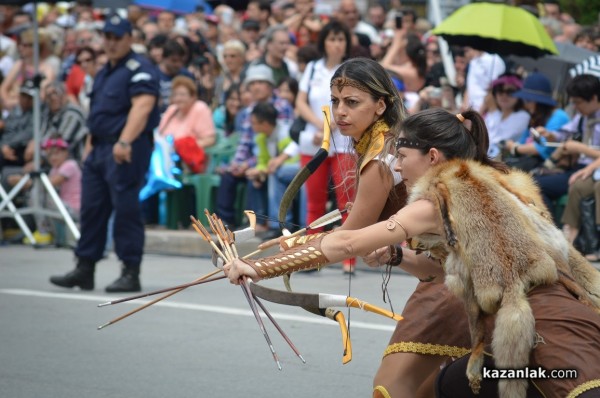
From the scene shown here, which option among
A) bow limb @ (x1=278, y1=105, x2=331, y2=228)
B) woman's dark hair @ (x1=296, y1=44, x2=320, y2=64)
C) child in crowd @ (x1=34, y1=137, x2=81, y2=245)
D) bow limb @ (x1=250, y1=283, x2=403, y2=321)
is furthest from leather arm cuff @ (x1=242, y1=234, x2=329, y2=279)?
child in crowd @ (x1=34, y1=137, x2=81, y2=245)

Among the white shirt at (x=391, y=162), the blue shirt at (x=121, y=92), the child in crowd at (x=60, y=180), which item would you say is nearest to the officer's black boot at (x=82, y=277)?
the blue shirt at (x=121, y=92)

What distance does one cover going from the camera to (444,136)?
417cm

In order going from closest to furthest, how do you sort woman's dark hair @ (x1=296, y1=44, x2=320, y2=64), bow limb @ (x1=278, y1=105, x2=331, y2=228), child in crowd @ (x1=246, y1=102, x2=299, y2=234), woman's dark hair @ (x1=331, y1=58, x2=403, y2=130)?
bow limb @ (x1=278, y1=105, x2=331, y2=228), woman's dark hair @ (x1=331, y1=58, x2=403, y2=130), child in crowd @ (x1=246, y1=102, x2=299, y2=234), woman's dark hair @ (x1=296, y1=44, x2=320, y2=64)

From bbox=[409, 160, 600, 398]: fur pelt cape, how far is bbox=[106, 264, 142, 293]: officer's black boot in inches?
223

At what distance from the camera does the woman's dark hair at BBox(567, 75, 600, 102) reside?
32.7 feet

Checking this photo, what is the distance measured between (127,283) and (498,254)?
6010mm

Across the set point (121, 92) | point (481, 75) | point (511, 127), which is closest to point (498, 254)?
point (121, 92)

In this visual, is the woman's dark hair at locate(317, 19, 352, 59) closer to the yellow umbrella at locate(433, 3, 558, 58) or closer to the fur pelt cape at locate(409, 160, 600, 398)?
the yellow umbrella at locate(433, 3, 558, 58)

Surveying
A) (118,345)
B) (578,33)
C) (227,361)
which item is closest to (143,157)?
(118,345)

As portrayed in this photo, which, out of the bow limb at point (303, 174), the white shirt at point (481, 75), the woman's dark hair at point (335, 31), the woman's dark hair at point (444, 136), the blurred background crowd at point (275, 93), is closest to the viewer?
the woman's dark hair at point (444, 136)

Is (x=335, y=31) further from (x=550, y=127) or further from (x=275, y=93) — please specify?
(x=275, y=93)

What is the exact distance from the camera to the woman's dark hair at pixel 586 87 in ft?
32.7

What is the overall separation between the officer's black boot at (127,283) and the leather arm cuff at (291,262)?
548 cm

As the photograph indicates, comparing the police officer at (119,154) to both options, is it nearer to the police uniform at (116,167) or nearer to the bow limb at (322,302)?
the police uniform at (116,167)
